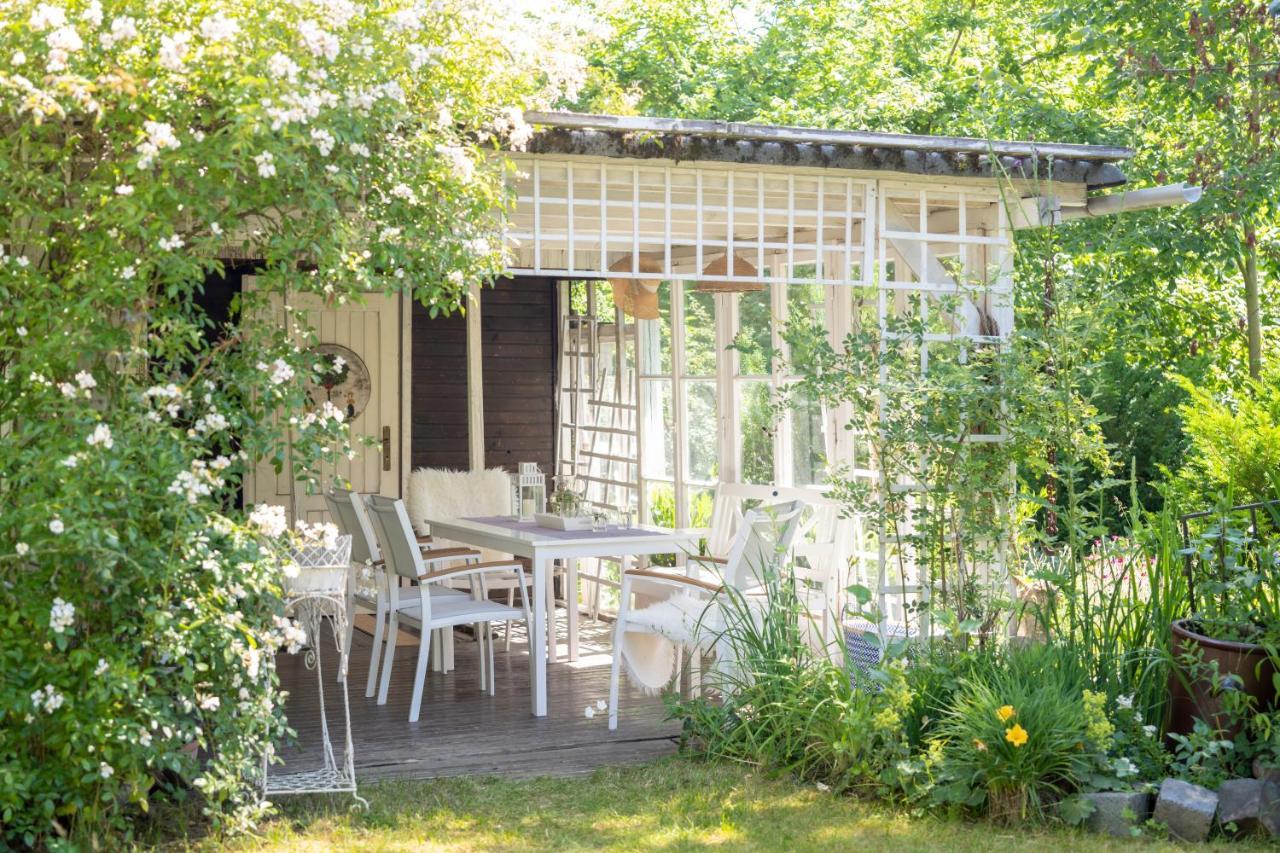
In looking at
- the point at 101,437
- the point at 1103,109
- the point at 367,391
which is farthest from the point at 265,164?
the point at 1103,109

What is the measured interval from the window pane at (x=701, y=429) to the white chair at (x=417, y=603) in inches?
88.2

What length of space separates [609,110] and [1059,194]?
16.0 feet

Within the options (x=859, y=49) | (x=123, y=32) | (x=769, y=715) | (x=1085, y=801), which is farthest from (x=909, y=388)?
(x=859, y=49)

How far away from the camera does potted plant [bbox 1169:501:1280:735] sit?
4621mm

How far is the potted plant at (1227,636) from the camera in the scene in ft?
15.2

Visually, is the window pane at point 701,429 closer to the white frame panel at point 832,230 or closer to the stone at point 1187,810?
the white frame panel at point 832,230

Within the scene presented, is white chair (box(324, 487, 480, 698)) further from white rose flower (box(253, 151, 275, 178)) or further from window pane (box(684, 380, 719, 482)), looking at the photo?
white rose flower (box(253, 151, 275, 178))

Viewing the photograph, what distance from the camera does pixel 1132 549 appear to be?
5410 mm

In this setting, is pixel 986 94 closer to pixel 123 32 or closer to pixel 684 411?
pixel 684 411

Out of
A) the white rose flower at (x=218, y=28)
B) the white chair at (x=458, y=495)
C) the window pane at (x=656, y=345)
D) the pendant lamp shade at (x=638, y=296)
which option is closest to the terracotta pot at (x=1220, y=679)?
the white rose flower at (x=218, y=28)

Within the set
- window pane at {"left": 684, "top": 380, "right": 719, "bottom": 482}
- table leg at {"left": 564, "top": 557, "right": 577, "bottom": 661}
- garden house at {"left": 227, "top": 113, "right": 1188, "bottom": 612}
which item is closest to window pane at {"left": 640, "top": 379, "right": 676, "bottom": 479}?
→ garden house at {"left": 227, "top": 113, "right": 1188, "bottom": 612}

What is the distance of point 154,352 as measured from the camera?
426 cm

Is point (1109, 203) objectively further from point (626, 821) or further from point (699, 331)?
point (626, 821)

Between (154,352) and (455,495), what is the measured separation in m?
4.66
